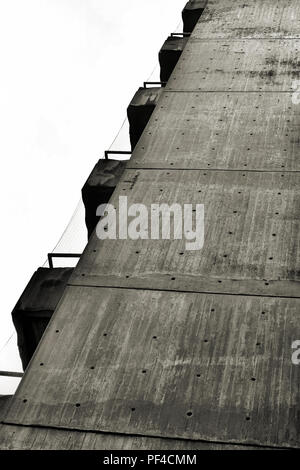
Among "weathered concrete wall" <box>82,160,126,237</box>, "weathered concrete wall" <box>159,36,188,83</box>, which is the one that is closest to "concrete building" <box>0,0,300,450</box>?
"weathered concrete wall" <box>82,160,126,237</box>

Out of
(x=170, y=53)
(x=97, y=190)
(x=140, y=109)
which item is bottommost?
(x=170, y=53)

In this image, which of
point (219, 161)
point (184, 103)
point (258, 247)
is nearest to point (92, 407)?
point (258, 247)

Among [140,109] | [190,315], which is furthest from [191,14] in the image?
[190,315]

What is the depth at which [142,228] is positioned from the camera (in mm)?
11906

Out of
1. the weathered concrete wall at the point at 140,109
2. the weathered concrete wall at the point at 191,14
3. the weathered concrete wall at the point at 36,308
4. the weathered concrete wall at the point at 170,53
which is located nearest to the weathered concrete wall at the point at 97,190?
the weathered concrete wall at the point at 36,308

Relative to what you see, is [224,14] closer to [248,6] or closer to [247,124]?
[248,6]

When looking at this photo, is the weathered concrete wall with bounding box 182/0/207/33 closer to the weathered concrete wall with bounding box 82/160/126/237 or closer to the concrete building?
the concrete building

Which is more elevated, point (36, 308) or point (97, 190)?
point (36, 308)

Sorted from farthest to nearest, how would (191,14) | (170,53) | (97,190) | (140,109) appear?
(191,14) < (170,53) < (140,109) < (97,190)

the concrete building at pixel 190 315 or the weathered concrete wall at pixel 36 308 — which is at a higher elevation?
the concrete building at pixel 190 315

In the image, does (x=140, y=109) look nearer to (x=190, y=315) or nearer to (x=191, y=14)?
(x=191, y=14)

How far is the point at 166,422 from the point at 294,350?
197cm

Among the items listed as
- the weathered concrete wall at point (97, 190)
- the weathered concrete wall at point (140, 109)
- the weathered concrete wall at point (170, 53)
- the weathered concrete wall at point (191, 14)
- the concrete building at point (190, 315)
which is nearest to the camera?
the concrete building at point (190, 315)

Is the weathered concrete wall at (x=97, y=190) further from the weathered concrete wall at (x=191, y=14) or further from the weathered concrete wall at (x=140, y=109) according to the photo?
the weathered concrete wall at (x=191, y=14)
